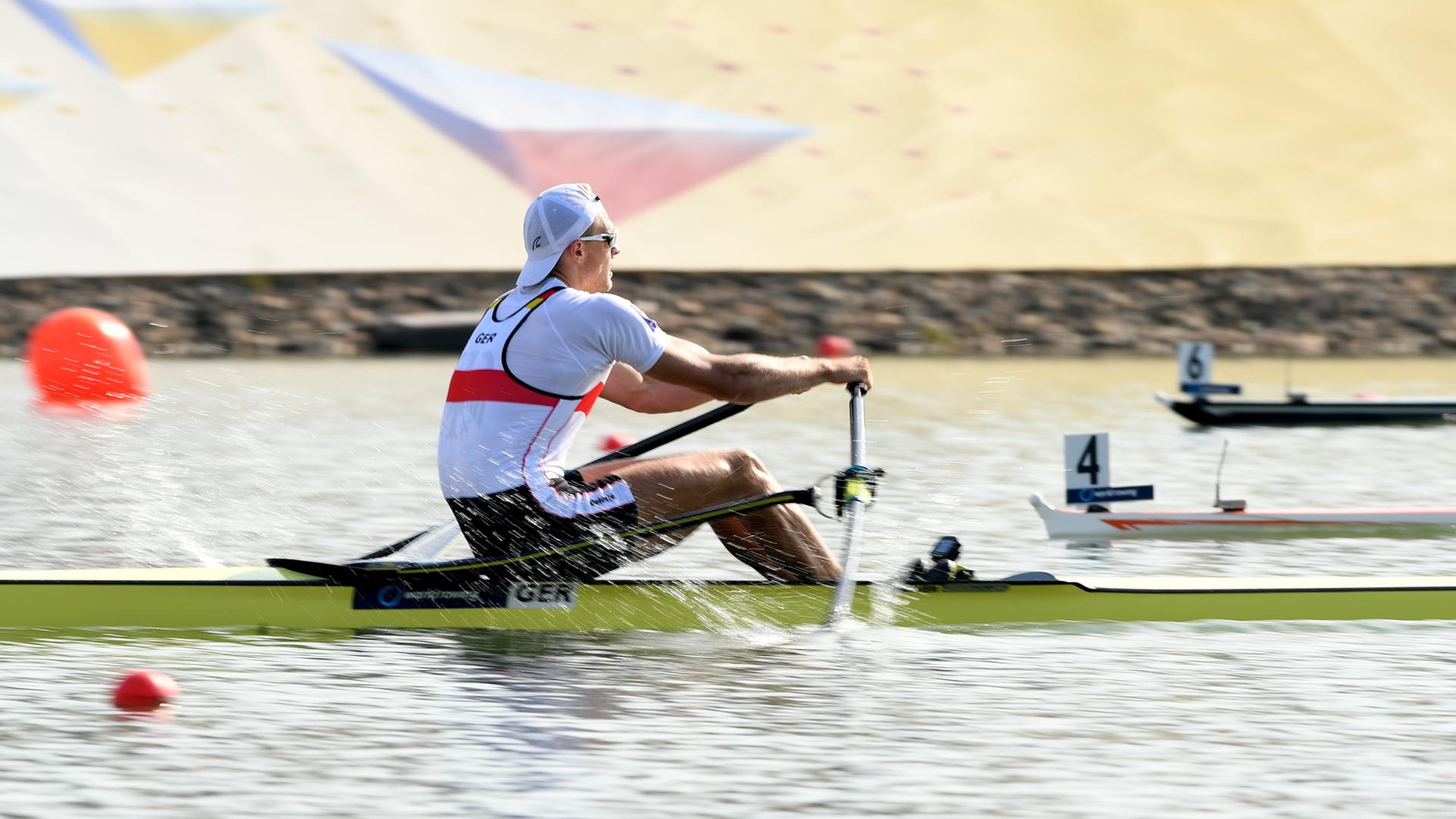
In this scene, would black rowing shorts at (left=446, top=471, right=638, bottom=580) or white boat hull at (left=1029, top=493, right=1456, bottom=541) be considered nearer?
black rowing shorts at (left=446, top=471, right=638, bottom=580)

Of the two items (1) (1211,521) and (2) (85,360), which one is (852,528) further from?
(2) (85,360)

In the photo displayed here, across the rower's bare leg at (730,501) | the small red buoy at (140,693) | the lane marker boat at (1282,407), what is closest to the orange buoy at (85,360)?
the lane marker boat at (1282,407)

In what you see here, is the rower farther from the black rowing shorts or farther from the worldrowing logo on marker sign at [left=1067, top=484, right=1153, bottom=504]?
the worldrowing logo on marker sign at [left=1067, top=484, right=1153, bottom=504]

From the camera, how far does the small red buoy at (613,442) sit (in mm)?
11268

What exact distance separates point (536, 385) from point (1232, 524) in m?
3.85

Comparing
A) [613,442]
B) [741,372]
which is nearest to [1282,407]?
[613,442]

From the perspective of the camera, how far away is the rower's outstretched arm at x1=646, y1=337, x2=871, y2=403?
5102mm

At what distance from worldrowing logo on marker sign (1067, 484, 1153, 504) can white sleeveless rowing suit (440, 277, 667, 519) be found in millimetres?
3001

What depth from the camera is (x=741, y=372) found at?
516 cm

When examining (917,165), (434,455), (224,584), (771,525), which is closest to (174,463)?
(434,455)

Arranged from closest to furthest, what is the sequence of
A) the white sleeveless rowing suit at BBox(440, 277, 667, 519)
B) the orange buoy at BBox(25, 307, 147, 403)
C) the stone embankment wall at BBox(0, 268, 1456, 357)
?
1. the white sleeveless rowing suit at BBox(440, 277, 667, 519)
2. the orange buoy at BBox(25, 307, 147, 403)
3. the stone embankment wall at BBox(0, 268, 1456, 357)

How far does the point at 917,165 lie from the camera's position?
27922 mm

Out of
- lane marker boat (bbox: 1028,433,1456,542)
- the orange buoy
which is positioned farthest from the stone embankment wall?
lane marker boat (bbox: 1028,433,1456,542)

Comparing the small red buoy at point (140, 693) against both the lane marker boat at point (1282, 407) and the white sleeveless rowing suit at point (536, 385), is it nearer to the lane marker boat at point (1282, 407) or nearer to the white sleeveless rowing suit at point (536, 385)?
the white sleeveless rowing suit at point (536, 385)
